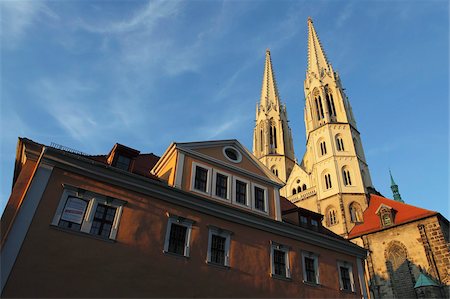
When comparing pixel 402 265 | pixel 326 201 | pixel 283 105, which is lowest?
pixel 402 265

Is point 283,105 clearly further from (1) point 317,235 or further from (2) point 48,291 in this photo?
(2) point 48,291

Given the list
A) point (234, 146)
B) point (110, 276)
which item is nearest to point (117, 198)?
point (110, 276)

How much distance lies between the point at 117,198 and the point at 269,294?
27.2ft

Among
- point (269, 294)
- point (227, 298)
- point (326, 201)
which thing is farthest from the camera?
point (326, 201)

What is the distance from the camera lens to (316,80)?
184 feet

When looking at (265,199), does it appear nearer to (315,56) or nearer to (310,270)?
(310,270)

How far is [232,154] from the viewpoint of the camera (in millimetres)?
19344

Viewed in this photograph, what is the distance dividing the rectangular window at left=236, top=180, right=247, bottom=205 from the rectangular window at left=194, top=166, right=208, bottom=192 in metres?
1.99

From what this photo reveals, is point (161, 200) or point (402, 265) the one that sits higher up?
point (402, 265)

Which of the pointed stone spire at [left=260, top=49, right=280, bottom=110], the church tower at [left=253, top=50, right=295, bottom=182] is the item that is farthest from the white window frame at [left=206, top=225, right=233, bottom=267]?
the pointed stone spire at [left=260, top=49, right=280, bottom=110]

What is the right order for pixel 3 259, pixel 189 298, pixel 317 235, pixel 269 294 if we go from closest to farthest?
pixel 3 259 → pixel 189 298 → pixel 269 294 → pixel 317 235

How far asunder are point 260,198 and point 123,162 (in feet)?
25.3

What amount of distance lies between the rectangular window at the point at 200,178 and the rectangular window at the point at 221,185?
2.42 feet

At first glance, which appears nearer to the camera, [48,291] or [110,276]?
[48,291]
